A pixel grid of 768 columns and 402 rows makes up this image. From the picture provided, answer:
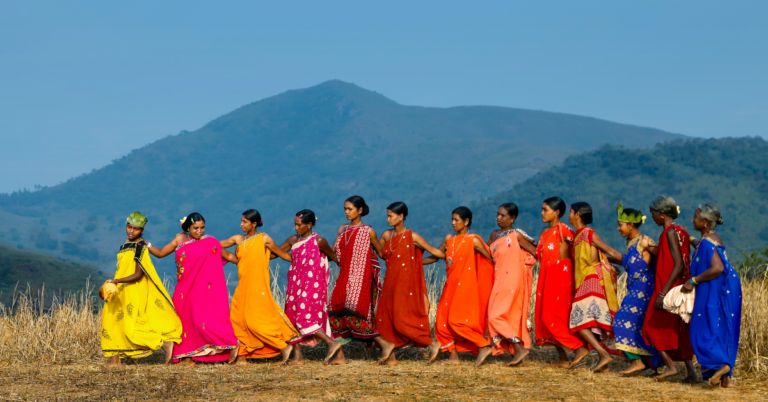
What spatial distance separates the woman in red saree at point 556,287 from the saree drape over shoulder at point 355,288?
5.87ft

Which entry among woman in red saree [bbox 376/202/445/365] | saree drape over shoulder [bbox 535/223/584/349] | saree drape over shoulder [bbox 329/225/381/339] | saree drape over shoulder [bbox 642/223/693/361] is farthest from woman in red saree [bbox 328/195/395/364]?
saree drape over shoulder [bbox 642/223/693/361]

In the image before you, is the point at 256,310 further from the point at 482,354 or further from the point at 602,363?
the point at 602,363

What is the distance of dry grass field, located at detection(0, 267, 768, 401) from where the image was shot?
6.21 meters

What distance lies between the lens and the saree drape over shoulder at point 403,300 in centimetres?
784

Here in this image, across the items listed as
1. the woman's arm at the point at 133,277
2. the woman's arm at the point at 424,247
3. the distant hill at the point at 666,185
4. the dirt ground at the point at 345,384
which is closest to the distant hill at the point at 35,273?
the woman's arm at the point at 133,277

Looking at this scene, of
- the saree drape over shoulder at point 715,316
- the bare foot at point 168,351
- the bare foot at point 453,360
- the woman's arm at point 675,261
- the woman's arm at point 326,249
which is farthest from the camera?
the woman's arm at point 326,249

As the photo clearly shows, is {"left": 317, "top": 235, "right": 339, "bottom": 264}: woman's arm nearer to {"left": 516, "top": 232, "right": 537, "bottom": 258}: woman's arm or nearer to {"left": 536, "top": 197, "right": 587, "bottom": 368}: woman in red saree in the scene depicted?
{"left": 516, "top": 232, "right": 537, "bottom": 258}: woman's arm

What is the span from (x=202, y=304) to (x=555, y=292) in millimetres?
3764

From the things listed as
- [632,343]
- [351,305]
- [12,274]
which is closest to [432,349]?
[351,305]

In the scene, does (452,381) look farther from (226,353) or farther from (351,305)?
(226,353)

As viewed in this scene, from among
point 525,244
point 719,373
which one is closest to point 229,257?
point 525,244

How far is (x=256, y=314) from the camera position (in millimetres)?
7926

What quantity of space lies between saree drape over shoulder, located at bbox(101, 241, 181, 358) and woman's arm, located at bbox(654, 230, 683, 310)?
489cm

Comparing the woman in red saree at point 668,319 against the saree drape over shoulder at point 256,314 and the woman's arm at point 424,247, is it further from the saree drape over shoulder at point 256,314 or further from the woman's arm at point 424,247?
the saree drape over shoulder at point 256,314
